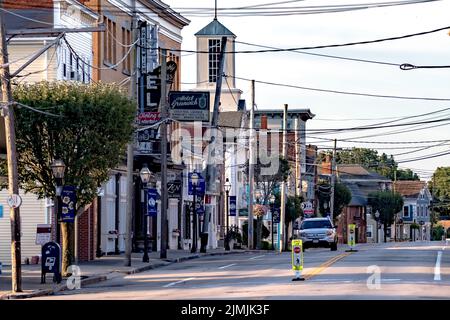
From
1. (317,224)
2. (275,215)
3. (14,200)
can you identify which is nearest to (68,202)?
(14,200)

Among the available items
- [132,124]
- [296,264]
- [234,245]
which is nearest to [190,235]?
[234,245]

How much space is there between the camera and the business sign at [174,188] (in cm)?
5666

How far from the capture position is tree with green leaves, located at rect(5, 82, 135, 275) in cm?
3322

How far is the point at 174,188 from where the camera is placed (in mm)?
56844

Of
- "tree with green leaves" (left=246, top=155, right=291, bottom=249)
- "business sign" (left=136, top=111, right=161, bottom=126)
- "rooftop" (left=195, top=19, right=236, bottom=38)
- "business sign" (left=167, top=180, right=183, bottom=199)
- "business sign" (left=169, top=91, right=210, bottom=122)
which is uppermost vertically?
"rooftop" (left=195, top=19, right=236, bottom=38)

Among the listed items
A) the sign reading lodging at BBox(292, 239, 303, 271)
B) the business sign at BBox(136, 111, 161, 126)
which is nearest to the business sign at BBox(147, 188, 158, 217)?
the business sign at BBox(136, 111, 161, 126)

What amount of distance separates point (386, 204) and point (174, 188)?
6717 centimetres

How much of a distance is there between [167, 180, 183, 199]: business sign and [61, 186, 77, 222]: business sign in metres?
24.6

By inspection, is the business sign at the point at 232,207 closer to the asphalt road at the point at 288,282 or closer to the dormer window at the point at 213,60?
the dormer window at the point at 213,60

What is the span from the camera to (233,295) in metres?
24.0

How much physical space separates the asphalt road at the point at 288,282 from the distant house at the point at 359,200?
75.3m

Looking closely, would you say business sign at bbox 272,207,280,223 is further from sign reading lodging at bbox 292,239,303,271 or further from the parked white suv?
sign reading lodging at bbox 292,239,303,271
